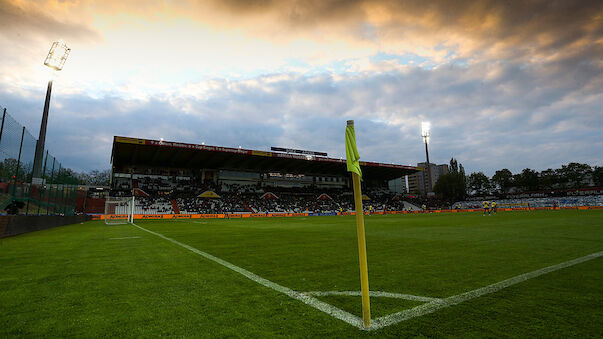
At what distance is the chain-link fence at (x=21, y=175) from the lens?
10969 millimetres

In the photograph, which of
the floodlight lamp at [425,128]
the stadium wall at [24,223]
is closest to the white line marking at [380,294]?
the stadium wall at [24,223]

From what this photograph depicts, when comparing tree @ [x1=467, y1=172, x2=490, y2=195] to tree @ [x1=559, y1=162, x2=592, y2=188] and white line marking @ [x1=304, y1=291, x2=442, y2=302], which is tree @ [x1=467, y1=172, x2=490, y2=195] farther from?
white line marking @ [x1=304, y1=291, x2=442, y2=302]

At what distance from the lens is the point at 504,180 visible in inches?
3984

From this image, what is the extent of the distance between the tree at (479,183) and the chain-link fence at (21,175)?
409 feet

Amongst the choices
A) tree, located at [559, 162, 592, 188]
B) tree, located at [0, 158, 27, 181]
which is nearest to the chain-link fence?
tree, located at [0, 158, 27, 181]

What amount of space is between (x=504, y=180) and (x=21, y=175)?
124m

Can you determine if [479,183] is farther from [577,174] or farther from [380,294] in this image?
[380,294]

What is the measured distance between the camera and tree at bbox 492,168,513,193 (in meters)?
100

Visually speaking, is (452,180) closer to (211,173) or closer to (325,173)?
(325,173)

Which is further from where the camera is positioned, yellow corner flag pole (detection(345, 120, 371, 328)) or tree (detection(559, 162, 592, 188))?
tree (detection(559, 162, 592, 188))

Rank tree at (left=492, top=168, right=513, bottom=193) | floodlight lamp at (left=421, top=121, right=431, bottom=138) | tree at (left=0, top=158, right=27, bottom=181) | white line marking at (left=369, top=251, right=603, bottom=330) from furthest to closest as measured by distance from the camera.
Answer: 1. tree at (left=492, top=168, right=513, bottom=193)
2. floodlight lamp at (left=421, top=121, right=431, bottom=138)
3. tree at (left=0, top=158, right=27, bottom=181)
4. white line marking at (left=369, top=251, right=603, bottom=330)

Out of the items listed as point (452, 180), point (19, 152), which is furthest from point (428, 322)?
point (452, 180)

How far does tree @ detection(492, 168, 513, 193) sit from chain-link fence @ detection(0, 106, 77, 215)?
4789 inches

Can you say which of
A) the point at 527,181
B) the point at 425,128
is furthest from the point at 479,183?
the point at 425,128
